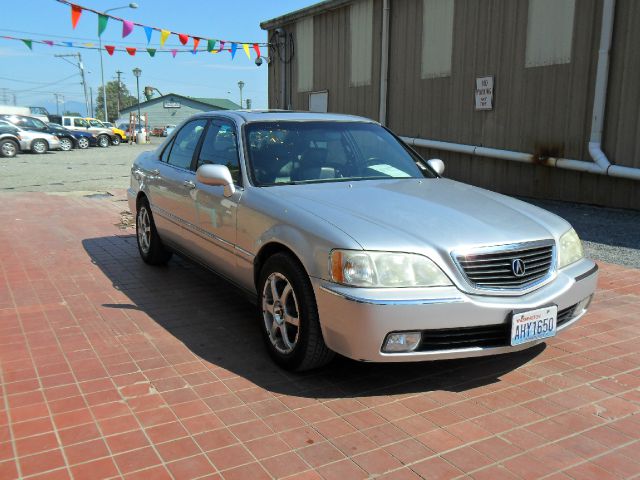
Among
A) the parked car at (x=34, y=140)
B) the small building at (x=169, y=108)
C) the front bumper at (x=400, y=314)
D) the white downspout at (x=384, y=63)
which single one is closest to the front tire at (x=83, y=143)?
the parked car at (x=34, y=140)

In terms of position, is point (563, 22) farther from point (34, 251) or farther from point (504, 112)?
point (34, 251)

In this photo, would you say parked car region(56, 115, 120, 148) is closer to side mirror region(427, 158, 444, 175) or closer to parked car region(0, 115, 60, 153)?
parked car region(0, 115, 60, 153)

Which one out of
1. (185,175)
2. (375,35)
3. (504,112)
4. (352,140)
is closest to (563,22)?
(504,112)

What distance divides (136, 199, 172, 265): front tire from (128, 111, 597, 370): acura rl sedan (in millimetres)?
1212

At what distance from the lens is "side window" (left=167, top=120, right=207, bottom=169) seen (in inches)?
207

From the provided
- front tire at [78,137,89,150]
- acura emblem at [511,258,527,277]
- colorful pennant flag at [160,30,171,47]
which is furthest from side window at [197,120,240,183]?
front tire at [78,137,89,150]

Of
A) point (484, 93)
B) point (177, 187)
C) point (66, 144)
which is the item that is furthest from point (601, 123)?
point (66, 144)

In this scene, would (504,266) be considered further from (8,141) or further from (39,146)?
(39,146)

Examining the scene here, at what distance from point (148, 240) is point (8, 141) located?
872 inches

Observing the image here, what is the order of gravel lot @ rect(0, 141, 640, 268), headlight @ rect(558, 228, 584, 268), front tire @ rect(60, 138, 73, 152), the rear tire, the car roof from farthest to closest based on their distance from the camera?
1. front tire @ rect(60, 138, 73, 152)
2. the rear tire
3. gravel lot @ rect(0, 141, 640, 268)
4. the car roof
5. headlight @ rect(558, 228, 584, 268)

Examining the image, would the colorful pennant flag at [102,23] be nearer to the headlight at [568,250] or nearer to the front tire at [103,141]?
the headlight at [568,250]

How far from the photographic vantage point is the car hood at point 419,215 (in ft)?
10.5

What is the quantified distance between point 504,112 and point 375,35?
176 inches

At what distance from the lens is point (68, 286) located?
18.3 ft
